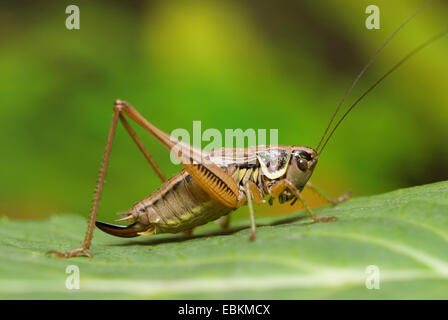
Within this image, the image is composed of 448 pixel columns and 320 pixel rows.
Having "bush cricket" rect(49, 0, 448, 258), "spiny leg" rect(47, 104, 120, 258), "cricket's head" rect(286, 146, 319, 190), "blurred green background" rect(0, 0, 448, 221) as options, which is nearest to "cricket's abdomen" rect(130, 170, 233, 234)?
"bush cricket" rect(49, 0, 448, 258)

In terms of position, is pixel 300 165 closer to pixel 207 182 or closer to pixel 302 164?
pixel 302 164

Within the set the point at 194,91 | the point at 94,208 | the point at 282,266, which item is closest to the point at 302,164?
the point at 94,208

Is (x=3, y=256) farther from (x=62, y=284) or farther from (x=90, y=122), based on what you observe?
(x=90, y=122)

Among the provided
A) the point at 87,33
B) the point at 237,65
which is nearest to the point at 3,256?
the point at 237,65

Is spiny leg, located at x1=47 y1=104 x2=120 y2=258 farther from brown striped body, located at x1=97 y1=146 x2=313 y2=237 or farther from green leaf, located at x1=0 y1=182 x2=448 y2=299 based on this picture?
brown striped body, located at x1=97 y1=146 x2=313 y2=237

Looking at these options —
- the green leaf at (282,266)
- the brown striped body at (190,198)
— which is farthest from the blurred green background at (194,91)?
the green leaf at (282,266)

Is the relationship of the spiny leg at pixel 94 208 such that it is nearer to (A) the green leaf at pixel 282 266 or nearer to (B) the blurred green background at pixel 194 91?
(A) the green leaf at pixel 282 266

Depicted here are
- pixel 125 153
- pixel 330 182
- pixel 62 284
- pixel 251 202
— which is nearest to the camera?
pixel 62 284

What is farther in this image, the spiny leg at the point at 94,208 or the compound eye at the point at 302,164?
the compound eye at the point at 302,164
